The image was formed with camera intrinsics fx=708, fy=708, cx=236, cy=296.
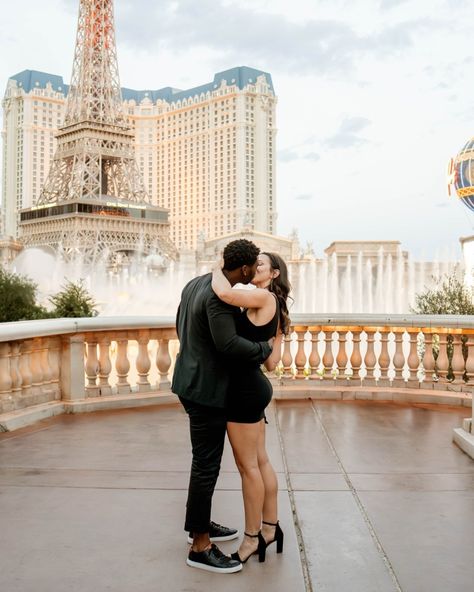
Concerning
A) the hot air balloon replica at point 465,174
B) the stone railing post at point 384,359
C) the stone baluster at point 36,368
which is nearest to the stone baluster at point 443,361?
the stone railing post at point 384,359

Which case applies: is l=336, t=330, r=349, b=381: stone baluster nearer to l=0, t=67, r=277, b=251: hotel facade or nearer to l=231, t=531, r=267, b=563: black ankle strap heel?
l=231, t=531, r=267, b=563: black ankle strap heel

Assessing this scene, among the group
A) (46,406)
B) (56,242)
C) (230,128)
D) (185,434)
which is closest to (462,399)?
(185,434)

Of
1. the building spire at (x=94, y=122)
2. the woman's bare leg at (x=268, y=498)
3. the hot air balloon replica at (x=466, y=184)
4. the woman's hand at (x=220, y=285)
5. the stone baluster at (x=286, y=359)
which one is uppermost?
the building spire at (x=94, y=122)

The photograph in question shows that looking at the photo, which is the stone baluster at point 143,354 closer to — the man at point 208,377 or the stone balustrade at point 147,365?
the stone balustrade at point 147,365

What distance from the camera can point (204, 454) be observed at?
12.1 feet

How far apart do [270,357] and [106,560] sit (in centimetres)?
138

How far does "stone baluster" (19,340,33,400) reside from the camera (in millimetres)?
7395

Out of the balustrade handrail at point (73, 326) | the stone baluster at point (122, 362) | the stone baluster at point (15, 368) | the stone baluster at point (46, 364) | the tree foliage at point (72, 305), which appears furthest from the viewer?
the tree foliage at point (72, 305)

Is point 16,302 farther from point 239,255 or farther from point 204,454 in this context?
point 239,255

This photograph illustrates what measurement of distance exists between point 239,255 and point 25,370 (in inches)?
180

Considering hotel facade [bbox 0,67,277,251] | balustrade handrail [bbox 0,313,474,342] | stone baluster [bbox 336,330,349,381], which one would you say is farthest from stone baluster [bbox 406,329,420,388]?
hotel facade [bbox 0,67,277,251]

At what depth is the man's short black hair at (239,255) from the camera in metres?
3.61

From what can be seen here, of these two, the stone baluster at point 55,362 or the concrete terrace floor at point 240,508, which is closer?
the concrete terrace floor at point 240,508

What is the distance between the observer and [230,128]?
141 meters
